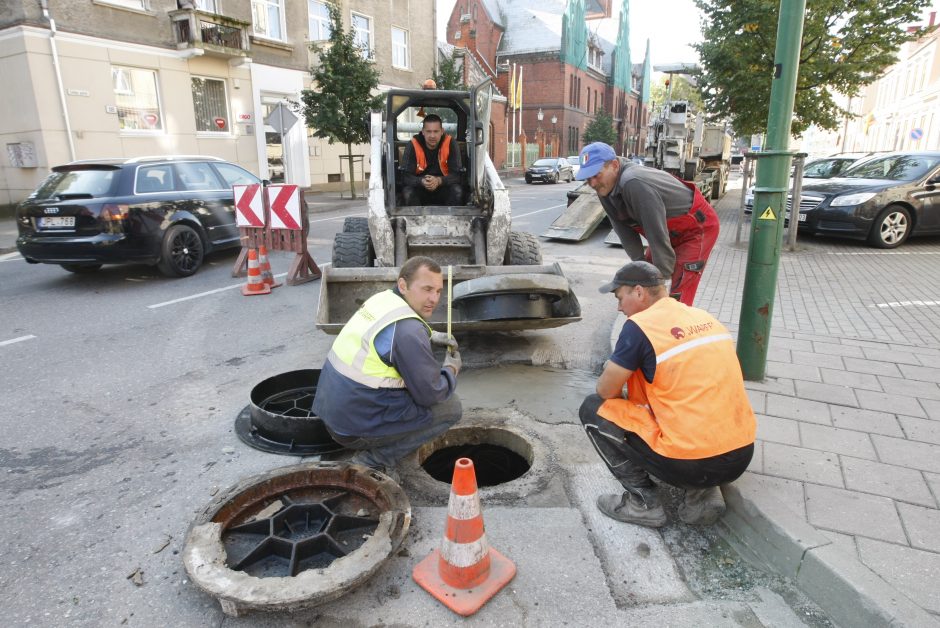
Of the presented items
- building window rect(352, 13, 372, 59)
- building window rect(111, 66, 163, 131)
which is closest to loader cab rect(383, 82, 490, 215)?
building window rect(111, 66, 163, 131)

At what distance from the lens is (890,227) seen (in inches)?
406

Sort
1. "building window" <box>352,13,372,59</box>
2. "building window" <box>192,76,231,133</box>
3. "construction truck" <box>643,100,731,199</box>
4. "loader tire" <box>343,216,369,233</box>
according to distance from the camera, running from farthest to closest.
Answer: "building window" <box>352,13,372,59</box>
"building window" <box>192,76,231,133</box>
"construction truck" <box>643,100,731,199</box>
"loader tire" <box>343,216,369,233</box>

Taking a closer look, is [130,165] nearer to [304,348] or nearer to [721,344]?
[304,348]

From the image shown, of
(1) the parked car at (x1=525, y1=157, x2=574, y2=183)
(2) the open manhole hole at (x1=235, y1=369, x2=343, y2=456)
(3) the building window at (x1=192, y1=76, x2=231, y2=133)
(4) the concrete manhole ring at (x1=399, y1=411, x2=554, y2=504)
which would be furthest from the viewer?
(1) the parked car at (x1=525, y1=157, x2=574, y2=183)

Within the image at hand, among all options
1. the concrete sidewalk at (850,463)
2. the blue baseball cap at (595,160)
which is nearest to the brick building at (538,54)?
the concrete sidewalk at (850,463)

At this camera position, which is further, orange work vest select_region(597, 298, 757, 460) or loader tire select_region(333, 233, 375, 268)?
loader tire select_region(333, 233, 375, 268)

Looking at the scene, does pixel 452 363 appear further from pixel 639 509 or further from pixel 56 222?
pixel 56 222

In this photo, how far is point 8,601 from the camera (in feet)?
7.82

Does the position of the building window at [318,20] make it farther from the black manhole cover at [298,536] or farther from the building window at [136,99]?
the black manhole cover at [298,536]

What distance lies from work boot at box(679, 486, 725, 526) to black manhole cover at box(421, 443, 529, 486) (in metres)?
1.15

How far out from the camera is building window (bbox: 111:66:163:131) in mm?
16219

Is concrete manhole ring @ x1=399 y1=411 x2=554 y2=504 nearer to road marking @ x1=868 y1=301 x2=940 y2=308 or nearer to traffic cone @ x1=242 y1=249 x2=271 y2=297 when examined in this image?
traffic cone @ x1=242 y1=249 x2=271 y2=297

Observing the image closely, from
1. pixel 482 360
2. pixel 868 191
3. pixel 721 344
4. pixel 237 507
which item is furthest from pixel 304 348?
pixel 868 191

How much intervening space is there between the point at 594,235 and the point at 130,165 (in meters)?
8.75
